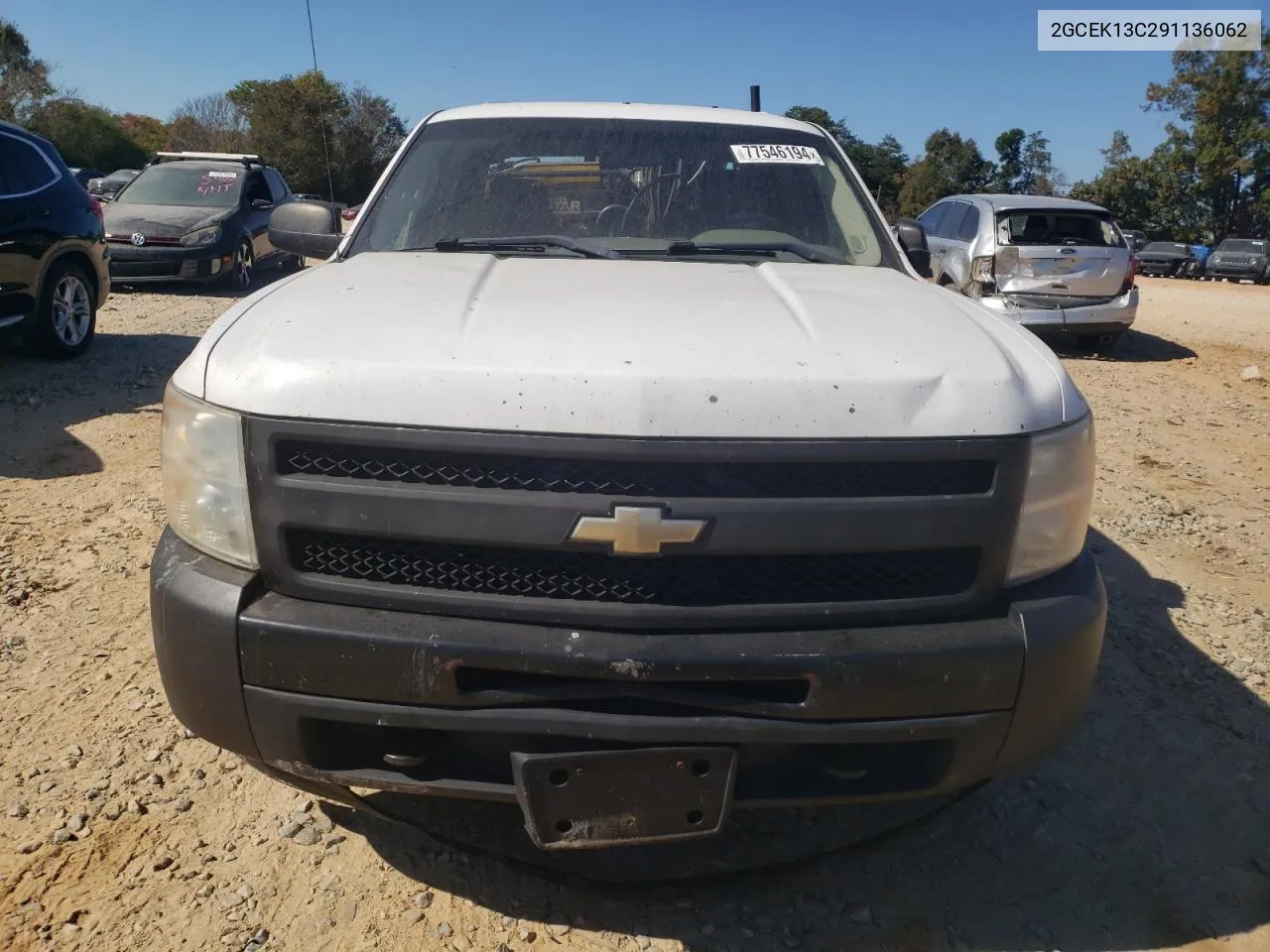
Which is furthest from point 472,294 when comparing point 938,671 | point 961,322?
point 938,671

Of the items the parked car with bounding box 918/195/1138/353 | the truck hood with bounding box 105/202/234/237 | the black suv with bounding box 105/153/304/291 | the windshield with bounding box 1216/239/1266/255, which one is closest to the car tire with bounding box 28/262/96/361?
the black suv with bounding box 105/153/304/291

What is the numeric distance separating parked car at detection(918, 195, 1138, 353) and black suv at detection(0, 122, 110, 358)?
8.53 metres

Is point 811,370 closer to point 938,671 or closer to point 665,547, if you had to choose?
point 665,547

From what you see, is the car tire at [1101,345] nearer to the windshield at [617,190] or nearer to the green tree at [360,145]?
the windshield at [617,190]

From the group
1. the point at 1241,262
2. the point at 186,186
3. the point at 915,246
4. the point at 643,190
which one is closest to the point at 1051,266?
the point at 915,246

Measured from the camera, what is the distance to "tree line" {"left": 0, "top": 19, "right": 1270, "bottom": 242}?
123ft

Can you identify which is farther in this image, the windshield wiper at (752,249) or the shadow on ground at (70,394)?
the shadow on ground at (70,394)

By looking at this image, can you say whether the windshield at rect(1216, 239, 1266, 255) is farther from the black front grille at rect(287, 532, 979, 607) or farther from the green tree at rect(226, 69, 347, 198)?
the black front grille at rect(287, 532, 979, 607)

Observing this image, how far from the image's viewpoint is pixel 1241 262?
26.5 meters

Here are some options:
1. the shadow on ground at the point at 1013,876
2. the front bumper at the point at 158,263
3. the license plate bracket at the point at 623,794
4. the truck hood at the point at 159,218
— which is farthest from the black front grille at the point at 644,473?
the truck hood at the point at 159,218

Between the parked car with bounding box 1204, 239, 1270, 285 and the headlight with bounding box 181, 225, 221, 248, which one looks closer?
the headlight with bounding box 181, 225, 221, 248

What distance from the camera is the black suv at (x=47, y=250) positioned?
7.00 meters

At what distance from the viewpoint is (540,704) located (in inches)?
74.4

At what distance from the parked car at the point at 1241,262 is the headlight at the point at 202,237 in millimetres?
26435
